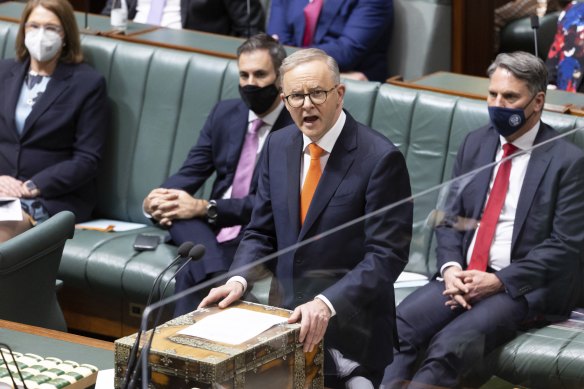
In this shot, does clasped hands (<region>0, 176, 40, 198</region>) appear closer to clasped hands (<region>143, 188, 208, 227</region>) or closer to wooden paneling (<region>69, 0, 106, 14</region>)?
clasped hands (<region>143, 188, 208, 227</region>)

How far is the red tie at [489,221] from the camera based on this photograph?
2689mm

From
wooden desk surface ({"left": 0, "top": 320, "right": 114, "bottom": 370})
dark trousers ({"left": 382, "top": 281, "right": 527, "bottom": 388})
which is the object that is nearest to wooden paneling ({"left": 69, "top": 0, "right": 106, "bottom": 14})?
wooden desk surface ({"left": 0, "top": 320, "right": 114, "bottom": 370})

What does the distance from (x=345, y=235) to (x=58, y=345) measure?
0.87 meters

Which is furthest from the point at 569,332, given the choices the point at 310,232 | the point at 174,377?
the point at 174,377

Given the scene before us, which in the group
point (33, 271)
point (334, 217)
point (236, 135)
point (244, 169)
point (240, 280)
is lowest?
point (33, 271)

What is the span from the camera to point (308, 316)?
2.07 metres

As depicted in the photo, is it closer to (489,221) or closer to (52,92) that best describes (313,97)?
(489,221)

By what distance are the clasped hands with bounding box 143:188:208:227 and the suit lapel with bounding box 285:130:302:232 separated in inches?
41.2

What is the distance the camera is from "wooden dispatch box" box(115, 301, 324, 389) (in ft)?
6.38

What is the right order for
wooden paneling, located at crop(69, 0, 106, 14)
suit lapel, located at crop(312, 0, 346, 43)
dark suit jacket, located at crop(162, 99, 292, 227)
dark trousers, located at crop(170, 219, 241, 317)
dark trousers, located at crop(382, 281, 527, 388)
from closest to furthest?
1. dark trousers, located at crop(382, 281, 527, 388)
2. dark trousers, located at crop(170, 219, 241, 317)
3. dark suit jacket, located at crop(162, 99, 292, 227)
4. suit lapel, located at crop(312, 0, 346, 43)
5. wooden paneling, located at crop(69, 0, 106, 14)

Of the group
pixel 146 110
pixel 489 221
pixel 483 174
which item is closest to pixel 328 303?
pixel 483 174

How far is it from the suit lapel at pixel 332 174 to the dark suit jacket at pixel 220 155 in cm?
102

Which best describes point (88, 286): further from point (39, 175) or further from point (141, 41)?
point (141, 41)

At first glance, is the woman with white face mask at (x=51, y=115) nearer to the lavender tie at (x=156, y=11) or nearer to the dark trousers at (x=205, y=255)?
the dark trousers at (x=205, y=255)
